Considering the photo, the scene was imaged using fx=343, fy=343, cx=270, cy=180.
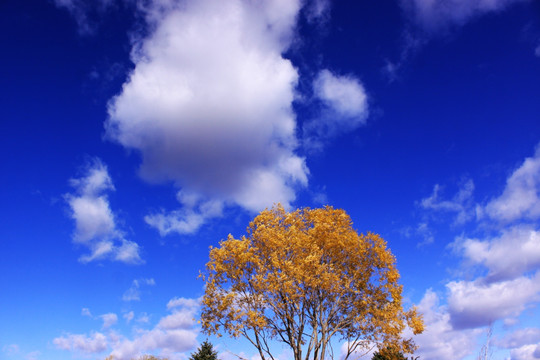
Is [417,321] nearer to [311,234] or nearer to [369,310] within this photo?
[369,310]

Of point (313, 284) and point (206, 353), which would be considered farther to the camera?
point (206, 353)

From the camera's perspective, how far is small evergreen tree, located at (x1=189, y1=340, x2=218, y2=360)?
33844 millimetres

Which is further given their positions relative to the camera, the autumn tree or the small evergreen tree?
the small evergreen tree

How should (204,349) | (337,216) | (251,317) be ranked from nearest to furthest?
(251,317) → (337,216) → (204,349)

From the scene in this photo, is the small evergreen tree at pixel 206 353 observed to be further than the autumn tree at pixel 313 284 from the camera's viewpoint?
Yes

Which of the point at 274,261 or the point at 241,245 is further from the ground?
the point at 241,245

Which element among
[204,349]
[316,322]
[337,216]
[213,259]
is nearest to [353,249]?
[337,216]

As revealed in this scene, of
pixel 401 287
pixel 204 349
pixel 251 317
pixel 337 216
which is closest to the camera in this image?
pixel 251 317

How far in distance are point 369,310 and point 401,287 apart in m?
2.34

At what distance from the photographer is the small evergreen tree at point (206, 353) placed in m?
33.8

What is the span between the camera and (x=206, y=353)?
34.2 m

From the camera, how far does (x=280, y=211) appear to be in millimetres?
22875

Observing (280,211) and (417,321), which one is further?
(280,211)

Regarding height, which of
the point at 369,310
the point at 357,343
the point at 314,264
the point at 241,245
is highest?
the point at 241,245
